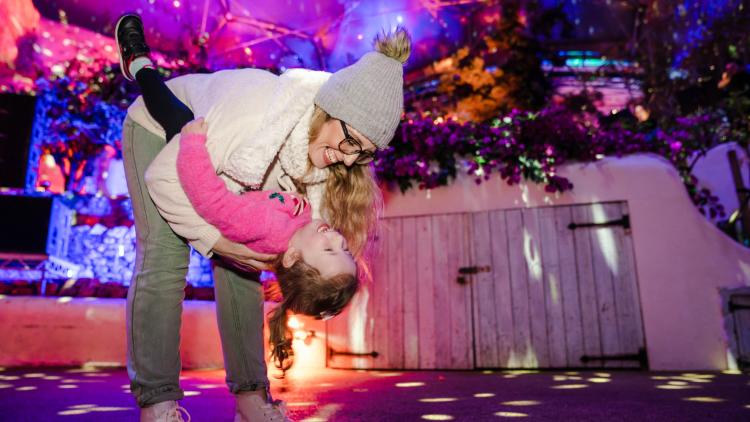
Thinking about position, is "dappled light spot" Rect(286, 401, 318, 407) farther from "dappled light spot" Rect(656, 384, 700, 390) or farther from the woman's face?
"dappled light spot" Rect(656, 384, 700, 390)

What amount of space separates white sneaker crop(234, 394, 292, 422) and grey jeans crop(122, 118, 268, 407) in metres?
0.03

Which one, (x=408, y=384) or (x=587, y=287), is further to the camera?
(x=587, y=287)

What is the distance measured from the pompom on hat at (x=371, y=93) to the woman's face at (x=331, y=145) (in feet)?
0.10

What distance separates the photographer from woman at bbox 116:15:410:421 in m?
1.32

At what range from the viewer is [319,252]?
140cm

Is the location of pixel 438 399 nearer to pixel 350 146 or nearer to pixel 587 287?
pixel 350 146

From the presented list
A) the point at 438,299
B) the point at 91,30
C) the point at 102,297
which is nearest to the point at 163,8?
the point at 91,30

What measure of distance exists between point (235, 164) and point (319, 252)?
34 centimetres

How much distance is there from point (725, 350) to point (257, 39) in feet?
26.6

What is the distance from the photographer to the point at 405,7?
913 cm

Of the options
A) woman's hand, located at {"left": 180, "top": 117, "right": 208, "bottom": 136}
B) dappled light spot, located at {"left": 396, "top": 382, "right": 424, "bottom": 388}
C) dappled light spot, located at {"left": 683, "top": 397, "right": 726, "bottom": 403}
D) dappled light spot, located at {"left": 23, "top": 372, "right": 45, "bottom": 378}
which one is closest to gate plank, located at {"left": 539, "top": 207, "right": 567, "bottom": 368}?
dappled light spot, located at {"left": 396, "top": 382, "right": 424, "bottom": 388}

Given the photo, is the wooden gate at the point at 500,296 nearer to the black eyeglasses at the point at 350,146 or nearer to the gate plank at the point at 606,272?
the gate plank at the point at 606,272

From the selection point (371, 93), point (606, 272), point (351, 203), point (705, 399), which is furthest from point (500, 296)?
point (371, 93)

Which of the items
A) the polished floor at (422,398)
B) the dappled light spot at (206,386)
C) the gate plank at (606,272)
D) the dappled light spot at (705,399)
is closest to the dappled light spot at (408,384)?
the polished floor at (422,398)
